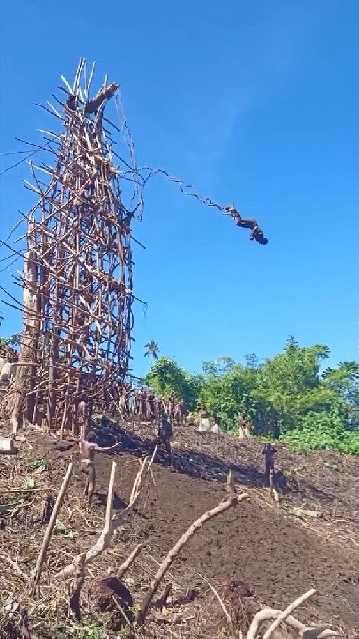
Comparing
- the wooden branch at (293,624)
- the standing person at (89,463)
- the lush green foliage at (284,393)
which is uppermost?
the lush green foliage at (284,393)

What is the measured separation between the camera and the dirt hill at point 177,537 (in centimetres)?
448

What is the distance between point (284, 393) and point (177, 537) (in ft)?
81.2

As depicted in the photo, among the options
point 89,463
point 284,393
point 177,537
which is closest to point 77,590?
point 177,537

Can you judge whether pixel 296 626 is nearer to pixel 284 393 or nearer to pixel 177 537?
pixel 177 537

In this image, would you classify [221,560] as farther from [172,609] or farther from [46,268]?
[46,268]

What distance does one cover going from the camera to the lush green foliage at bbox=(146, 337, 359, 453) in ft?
65.4

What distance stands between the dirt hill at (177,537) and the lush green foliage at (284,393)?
8254 mm

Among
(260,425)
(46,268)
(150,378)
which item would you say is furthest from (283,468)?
(150,378)

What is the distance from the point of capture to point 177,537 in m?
6.25

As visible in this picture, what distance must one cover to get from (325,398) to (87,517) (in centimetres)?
2340

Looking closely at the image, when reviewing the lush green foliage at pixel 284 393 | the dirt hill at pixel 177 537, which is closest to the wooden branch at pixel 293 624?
the dirt hill at pixel 177 537

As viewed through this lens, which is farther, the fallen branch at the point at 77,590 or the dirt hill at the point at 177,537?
the dirt hill at the point at 177,537

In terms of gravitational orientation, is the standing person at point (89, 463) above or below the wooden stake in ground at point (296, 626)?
above

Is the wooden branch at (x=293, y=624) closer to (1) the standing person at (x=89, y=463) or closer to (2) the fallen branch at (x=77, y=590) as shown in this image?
(2) the fallen branch at (x=77, y=590)
